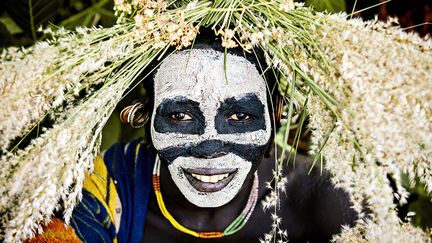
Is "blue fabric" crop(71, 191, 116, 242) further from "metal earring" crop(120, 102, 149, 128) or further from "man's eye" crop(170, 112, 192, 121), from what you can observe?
"man's eye" crop(170, 112, 192, 121)

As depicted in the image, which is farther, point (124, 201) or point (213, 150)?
point (124, 201)

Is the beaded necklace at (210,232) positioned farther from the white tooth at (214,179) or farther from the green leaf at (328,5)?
the green leaf at (328,5)

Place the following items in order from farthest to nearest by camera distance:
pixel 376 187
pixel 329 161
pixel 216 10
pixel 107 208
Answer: pixel 107 208 → pixel 216 10 → pixel 329 161 → pixel 376 187

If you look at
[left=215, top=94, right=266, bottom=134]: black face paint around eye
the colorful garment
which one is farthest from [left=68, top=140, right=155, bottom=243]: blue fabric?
[left=215, top=94, right=266, bottom=134]: black face paint around eye

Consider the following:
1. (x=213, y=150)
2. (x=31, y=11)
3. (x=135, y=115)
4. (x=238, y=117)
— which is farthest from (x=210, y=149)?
(x=31, y=11)

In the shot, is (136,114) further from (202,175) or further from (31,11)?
(31,11)

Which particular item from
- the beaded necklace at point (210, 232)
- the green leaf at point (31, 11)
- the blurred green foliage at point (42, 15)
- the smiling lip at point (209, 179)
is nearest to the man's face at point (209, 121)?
the smiling lip at point (209, 179)

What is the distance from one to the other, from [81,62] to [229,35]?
12.8 inches

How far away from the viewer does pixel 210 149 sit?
4.84 ft

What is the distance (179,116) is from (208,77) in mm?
132

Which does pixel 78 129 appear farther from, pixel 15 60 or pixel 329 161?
pixel 329 161

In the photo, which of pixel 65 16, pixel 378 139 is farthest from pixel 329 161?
pixel 65 16

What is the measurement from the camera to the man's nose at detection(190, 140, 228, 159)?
1477 mm

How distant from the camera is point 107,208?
175 centimetres
